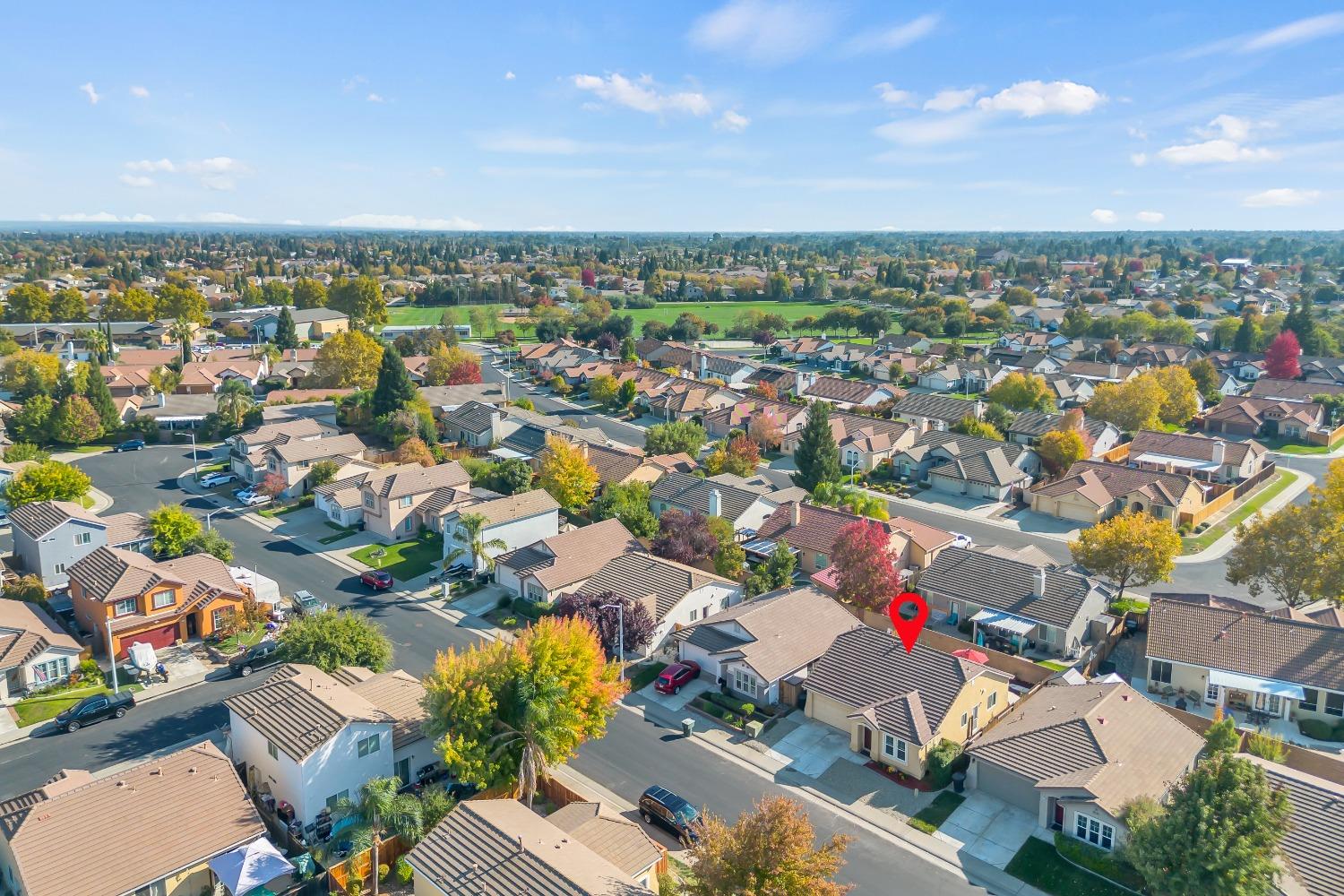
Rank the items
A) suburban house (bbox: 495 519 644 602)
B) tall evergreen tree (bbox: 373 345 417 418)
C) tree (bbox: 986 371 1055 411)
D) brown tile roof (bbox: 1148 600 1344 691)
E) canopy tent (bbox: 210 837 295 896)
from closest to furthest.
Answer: canopy tent (bbox: 210 837 295 896) < brown tile roof (bbox: 1148 600 1344 691) < suburban house (bbox: 495 519 644 602) < tall evergreen tree (bbox: 373 345 417 418) < tree (bbox: 986 371 1055 411)

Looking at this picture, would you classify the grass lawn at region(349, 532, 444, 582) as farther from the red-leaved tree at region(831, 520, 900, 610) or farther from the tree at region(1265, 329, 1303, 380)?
the tree at region(1265, 329, 1303, 380)

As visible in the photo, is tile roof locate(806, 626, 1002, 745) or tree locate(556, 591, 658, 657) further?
tree locate(556, 591, 658, 657)

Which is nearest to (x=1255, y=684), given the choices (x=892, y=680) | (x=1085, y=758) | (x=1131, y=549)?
(x=1131, y=549)

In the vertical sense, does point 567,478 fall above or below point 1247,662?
above

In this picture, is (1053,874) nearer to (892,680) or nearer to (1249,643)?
(892,680)

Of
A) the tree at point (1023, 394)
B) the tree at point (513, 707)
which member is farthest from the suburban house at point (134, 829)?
the tree at point (1023, 394)

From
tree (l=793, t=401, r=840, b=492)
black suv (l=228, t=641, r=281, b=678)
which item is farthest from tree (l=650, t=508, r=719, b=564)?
black suv (l=228, t=641, r=281, b=678)

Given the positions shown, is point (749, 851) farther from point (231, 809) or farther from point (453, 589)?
point (453, 589)
